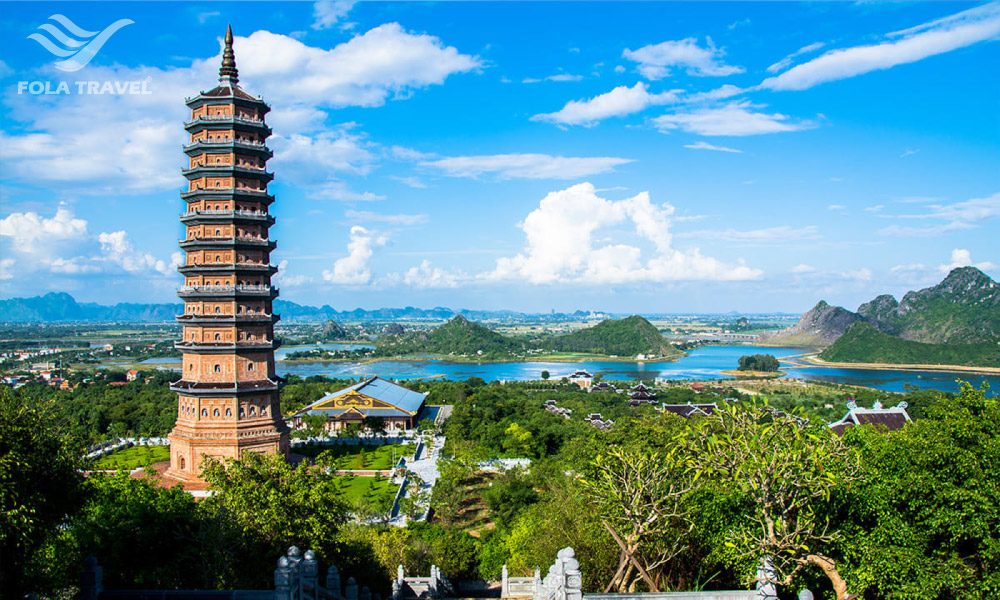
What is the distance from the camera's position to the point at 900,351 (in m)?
109

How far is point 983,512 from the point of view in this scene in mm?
10070

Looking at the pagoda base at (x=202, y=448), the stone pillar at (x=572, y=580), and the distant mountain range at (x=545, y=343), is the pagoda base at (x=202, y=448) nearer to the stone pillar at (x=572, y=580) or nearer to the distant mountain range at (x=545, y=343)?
the stone pillar at (x=572, y=580)

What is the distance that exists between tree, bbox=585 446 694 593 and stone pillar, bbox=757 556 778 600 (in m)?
1.89

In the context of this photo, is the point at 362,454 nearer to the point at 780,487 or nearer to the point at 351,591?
the point at 351,591

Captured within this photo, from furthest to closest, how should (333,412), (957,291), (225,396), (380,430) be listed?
(957,291) → (333,412) → (380,430) → (225,396)

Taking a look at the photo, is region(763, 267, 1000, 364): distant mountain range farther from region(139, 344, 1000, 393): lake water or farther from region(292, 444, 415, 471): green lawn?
region(292, 444, 415, 471): green lawn

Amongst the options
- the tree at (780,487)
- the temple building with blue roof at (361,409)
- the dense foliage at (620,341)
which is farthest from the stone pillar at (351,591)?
the dense foliage at (620,341)

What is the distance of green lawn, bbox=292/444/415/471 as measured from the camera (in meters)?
32.1

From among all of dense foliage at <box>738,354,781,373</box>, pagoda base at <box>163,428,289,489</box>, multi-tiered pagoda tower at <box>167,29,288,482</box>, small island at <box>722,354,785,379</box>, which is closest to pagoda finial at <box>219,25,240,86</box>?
multi-tiered pagoda tower at <box>167,29,288,482</box>

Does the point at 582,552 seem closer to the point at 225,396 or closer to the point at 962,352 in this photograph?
the point at 225,396

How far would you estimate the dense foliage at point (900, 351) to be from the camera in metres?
101

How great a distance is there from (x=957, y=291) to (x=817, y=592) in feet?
505

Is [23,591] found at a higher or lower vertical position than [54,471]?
lower

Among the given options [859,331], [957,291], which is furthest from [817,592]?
[957,291]
